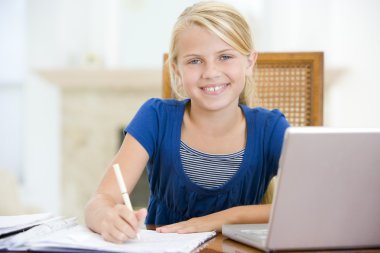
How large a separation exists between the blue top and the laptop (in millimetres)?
560

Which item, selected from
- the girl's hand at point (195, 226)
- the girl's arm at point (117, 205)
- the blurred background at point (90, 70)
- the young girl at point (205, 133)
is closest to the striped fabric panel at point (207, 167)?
the young girl at point (205, 133)

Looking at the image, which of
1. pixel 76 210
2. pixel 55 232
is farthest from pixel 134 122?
pixel 76 210

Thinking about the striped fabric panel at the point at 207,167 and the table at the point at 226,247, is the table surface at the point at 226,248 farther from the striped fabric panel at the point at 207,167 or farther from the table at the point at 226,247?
the striped fabric panel at the point at 207,167

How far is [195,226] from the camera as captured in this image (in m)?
1.07

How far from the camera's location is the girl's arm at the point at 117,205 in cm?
91

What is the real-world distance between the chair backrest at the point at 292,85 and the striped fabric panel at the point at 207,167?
27cm

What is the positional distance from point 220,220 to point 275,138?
0.39 m

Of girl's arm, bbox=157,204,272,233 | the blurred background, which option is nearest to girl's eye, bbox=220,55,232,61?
girl's arm, bbox=157,204,272,233

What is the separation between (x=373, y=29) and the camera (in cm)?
371

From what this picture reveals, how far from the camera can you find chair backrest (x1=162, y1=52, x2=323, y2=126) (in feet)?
5.46

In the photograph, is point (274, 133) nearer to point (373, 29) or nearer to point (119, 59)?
point (373, 29)

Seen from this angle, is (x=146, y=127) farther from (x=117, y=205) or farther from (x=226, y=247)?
(x=226, y=247)

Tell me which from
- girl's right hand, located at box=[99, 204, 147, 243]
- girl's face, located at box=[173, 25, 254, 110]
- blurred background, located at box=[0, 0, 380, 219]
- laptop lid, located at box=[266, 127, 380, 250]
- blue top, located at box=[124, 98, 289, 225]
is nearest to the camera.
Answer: laptop lid, located at box=[266, 127, 380, 250]

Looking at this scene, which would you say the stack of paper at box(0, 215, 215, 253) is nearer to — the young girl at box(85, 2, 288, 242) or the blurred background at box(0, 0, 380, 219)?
the young girl at box(85, 2, 288, 242)
